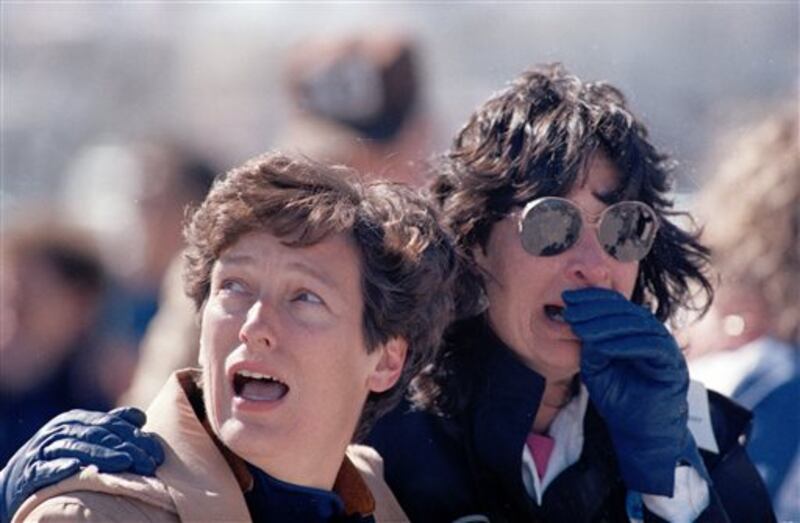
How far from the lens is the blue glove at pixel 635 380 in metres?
2.70

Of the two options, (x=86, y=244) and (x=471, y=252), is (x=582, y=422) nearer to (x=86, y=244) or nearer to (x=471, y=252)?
(x=471, y=252)

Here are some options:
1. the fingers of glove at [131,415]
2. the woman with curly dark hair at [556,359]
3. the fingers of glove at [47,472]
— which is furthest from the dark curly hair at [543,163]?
the fingers of glove at [47,472]

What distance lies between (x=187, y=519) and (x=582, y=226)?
0.80m

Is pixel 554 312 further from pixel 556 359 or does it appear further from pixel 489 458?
pixel 489 458

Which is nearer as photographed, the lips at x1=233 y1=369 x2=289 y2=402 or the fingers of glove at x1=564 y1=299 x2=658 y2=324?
the lips at x1=233 y1=369 x2=289 y2=402

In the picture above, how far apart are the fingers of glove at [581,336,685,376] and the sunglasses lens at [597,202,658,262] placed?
15 cm

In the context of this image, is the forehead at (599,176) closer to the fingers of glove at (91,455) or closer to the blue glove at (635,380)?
the blue glove at (635,380)

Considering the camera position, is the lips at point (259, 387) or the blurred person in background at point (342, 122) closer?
the lips at point (259, 387)

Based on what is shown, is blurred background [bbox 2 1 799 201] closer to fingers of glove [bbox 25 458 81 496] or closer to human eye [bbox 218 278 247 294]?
human eye [bbox 218 278 247 294]

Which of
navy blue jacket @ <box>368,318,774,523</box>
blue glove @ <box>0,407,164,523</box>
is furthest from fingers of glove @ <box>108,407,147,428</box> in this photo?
navy blue jacket @ <box>368,318,774,523</box>

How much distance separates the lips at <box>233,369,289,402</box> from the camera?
8.00 feet

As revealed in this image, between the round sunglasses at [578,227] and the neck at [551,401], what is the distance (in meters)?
0.23

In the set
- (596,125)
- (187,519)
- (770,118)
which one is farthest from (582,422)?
(770,118)

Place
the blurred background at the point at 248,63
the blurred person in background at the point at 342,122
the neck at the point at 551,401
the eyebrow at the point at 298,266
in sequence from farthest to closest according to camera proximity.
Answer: the blurred background at the point at 248,63
the blurred person in background at the point at 342,122
the neck at the point at 551,401
the eyebrow at the point at 298,266
